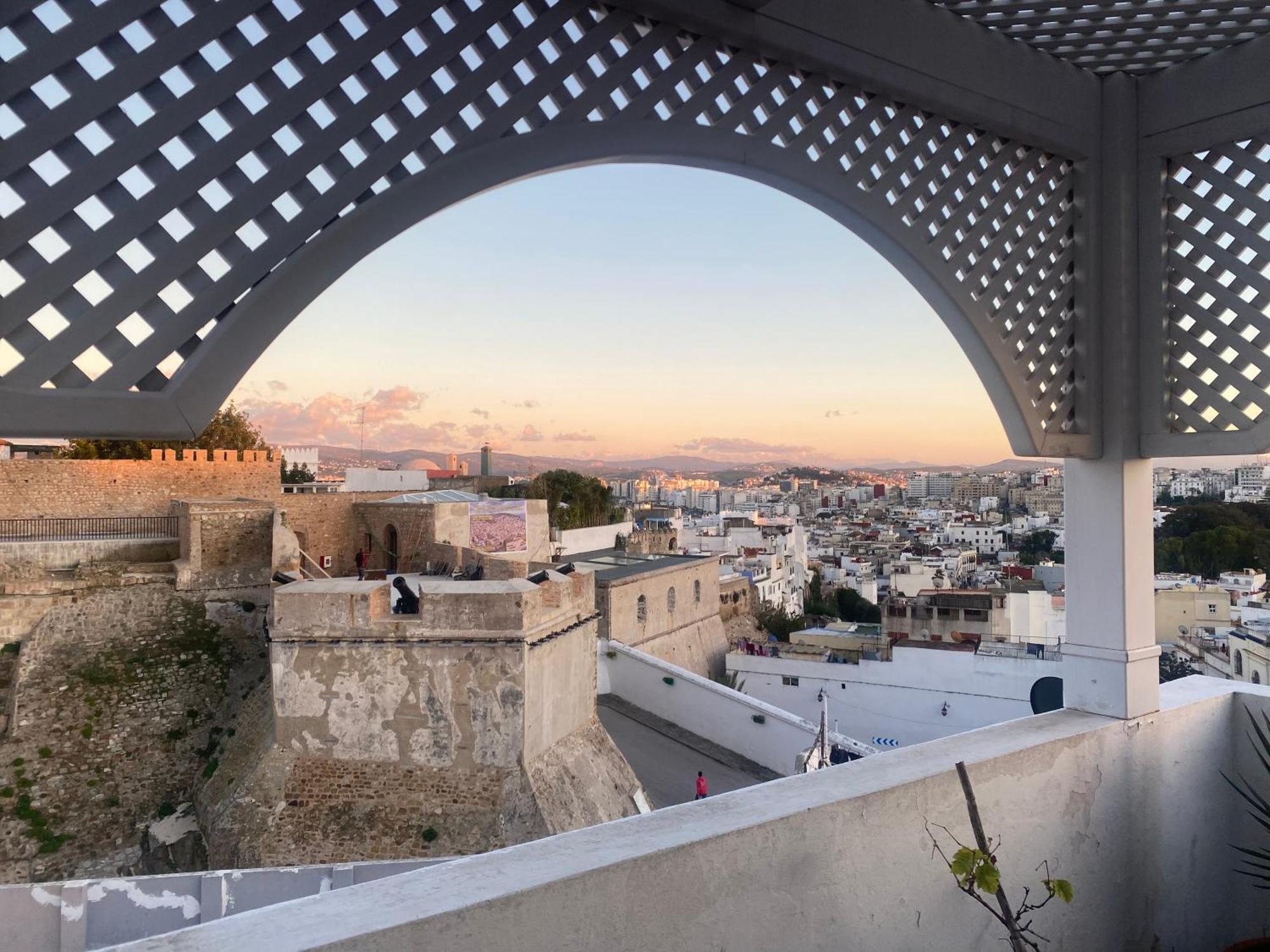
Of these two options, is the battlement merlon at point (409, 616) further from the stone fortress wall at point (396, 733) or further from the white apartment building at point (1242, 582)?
the white apartment building at point (1242, 582)

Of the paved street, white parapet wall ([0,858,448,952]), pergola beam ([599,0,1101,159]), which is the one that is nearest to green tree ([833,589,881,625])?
the paved street

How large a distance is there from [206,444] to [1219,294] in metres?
20.6

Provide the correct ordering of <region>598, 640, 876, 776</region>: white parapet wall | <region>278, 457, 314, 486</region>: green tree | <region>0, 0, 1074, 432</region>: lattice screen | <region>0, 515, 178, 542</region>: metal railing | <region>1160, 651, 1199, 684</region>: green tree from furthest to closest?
<region>278, 457, 314, 486</region>: green tree
<region>0, 515, 178, 542</region>: metal railing
<region>598, 640, 876, 776</region>: white parapet wall
<region>1160, 651, 1199, 684</region>: green tree
<region>0, 0, 1074, 432</region>: lattice screen

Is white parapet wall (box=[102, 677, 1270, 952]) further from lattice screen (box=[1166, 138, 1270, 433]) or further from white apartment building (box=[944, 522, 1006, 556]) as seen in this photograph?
white apartment building (box=[944, 522, 1006, 556])

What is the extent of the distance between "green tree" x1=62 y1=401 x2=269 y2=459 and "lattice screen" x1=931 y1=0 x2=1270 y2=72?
53.8 feet

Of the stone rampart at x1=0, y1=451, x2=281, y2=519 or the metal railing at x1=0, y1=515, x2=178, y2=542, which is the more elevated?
the stone rampart at x1=0, y1=451, x2=281, y2=519

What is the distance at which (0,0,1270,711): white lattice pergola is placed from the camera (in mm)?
1219

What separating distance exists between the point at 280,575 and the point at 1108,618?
826cm

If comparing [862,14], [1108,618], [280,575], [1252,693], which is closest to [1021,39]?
[862,14]

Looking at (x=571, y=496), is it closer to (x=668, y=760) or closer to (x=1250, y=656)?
(x=668, y=760)

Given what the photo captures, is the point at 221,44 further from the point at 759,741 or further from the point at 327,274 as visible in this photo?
the point at 759,741

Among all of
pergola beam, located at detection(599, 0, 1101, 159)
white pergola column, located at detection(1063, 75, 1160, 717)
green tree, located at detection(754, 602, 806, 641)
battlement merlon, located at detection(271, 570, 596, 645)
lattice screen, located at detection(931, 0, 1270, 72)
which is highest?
lattice screen, located at detection(931, 0, 1270, 72)

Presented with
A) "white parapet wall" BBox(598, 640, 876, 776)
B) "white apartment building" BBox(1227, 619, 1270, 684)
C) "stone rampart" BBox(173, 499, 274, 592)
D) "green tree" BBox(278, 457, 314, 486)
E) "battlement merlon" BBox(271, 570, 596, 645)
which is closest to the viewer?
"battlement merlon" BBox(271, 570, 596, 645)

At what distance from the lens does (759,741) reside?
10.5 meters
